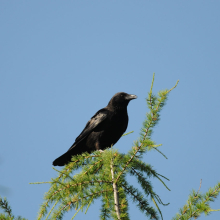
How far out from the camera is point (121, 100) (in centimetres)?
602

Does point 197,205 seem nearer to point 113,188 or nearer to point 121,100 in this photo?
point 113,188

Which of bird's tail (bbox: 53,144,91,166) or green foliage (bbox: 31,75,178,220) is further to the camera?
bird's tail (bbox: 53,144,91,166)

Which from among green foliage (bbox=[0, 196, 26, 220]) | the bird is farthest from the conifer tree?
the bird

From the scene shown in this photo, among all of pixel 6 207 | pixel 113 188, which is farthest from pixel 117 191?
pixel 6 207

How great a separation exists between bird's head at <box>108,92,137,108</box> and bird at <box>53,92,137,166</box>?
10 centimetres

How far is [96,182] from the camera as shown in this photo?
2867 mm

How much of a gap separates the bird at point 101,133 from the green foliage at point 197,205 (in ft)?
9.09

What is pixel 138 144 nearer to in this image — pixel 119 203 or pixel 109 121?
pixel 119 203

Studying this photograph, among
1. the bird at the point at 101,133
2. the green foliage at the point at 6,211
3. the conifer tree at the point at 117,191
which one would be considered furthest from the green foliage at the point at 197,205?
the bird at the point at 101,133

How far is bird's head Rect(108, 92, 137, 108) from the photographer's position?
593 centimetres

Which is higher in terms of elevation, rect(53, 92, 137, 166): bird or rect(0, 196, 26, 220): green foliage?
rect(53, 92, 137, 166): bird

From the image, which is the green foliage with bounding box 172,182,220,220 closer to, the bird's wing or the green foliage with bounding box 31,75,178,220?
the green foliage with bounding box 31,75,178,220

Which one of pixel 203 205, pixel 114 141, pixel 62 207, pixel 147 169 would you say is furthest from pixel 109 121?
pixel 203 205

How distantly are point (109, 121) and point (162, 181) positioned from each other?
2.70 m
